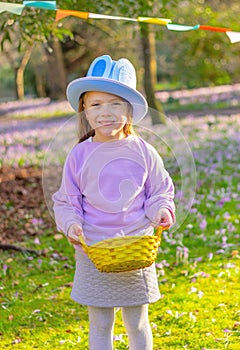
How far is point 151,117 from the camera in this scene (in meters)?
3.76

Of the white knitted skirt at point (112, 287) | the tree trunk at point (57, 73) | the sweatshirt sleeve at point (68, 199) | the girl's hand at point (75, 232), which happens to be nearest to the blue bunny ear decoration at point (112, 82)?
the sweatshirt sleeve at point (68, 199)

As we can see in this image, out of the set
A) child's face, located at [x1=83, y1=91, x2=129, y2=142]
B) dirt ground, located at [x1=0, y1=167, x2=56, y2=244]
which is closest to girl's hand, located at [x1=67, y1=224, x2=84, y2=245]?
child's face, located at [x1=83, y1=91, x2=129, y2=142]

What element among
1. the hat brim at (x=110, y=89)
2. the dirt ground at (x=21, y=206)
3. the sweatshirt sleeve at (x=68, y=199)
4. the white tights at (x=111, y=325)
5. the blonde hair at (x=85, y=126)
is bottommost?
the dirt ground at (x=21, y=206)

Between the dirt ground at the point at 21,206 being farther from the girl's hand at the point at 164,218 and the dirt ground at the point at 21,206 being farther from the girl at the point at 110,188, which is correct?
the girl's hand at the point at 164,218

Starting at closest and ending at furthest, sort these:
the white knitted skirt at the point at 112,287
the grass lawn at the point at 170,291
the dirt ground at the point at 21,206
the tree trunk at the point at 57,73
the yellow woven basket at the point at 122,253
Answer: the yellow woven basket at the point at 122,253 < the white knitted skirt at the point at 112,287 < the grass lawn at the point at 170,291 < the dirt ground at the point at 21,206 < the tree trunk at the point at 57,73

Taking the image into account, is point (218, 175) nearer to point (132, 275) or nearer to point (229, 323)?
point (229, 323)

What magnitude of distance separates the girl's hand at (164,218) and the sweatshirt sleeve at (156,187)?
2 cm

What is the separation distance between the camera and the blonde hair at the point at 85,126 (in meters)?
3.59

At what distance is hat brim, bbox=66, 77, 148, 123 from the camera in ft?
11.2

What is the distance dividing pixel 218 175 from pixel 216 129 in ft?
Result: 13.6

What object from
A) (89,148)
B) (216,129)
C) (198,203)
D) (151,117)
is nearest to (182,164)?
(151,117)

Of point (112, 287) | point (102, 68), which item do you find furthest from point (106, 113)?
point (112, 287)

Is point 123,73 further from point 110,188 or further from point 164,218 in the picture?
point 164,218

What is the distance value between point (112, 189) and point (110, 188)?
11mm
